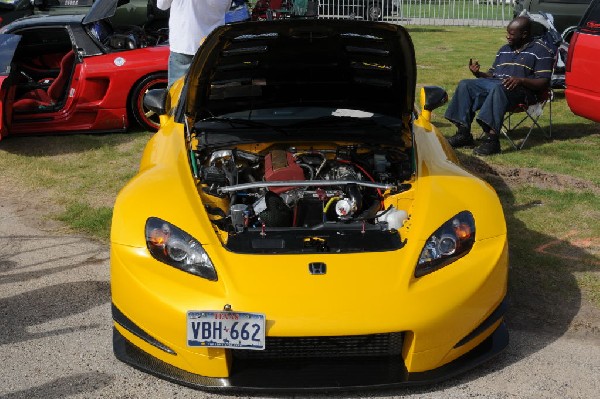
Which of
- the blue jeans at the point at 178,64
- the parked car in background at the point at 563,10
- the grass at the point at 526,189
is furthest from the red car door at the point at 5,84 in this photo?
the parked car in background at the point at 563,10

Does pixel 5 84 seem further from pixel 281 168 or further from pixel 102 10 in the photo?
pixel 281 168

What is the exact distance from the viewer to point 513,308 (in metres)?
4.41

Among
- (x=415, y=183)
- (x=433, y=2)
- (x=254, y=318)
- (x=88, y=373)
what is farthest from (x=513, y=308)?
(x=433, y=2)

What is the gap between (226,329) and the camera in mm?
3324

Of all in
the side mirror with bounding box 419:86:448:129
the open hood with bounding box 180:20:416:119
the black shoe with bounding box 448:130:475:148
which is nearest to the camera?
the open hood with bounding box 180:20:416:119

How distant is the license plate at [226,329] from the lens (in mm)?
3303

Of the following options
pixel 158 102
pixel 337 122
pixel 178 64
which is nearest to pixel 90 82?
pixel 178 64

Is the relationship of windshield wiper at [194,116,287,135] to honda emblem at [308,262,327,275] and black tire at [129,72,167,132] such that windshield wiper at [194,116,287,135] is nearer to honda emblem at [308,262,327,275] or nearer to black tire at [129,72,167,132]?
honda emblem at [308,262,327,275]

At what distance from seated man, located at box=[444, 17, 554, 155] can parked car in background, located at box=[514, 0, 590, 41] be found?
446 cm

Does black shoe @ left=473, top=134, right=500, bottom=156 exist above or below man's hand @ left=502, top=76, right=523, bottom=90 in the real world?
below

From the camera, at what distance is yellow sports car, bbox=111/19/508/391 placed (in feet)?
11.0

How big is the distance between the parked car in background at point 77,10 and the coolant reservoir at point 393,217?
10304mm

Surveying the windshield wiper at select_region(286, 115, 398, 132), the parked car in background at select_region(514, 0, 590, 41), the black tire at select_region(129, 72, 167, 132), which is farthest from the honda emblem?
the parked car in background at select_region(514, 0, 590, 41)

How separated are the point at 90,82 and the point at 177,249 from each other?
16.4 feet
